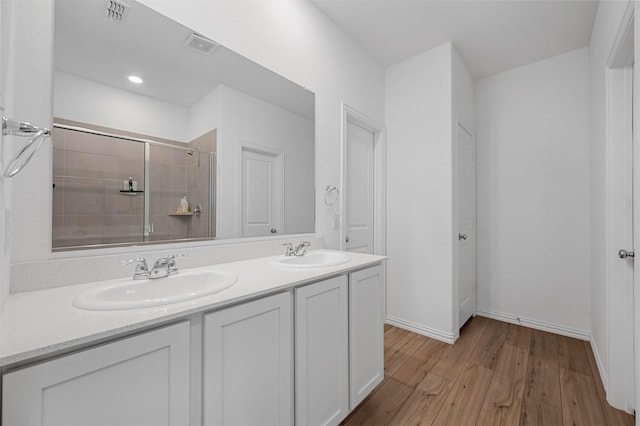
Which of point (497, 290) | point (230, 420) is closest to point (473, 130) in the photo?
point (497, 290)

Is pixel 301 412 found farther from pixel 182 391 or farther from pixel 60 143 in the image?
pixel 60 143

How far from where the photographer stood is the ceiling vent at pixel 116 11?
113 centimetres

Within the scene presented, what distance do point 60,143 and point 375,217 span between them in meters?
2.42

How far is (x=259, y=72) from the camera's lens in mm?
1691

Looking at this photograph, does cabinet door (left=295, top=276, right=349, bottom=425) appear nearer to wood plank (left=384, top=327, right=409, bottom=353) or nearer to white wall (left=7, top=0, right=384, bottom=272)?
white wall (left=7, top=0, right=384, bottom=272)

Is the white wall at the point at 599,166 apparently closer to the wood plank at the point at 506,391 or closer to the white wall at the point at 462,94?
the wood plank at the point at 506,391

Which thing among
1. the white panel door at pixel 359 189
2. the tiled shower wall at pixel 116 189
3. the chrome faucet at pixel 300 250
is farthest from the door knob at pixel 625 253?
the tiled shower wall at pixel 116 189

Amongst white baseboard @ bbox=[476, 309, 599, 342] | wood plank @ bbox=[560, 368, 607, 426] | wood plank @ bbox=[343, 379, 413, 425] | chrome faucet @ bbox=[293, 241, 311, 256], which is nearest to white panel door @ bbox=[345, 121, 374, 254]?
chrome faucet @ bbox=[293, 241, 311, 256]

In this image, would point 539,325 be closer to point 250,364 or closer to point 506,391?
point 506,391

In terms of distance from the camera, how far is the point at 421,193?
2617 mm

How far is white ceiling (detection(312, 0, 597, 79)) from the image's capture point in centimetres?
204

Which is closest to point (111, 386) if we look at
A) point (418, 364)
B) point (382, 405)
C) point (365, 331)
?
point (365, 331)

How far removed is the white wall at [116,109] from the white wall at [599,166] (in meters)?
2.44

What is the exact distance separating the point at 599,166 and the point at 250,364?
2706mm
